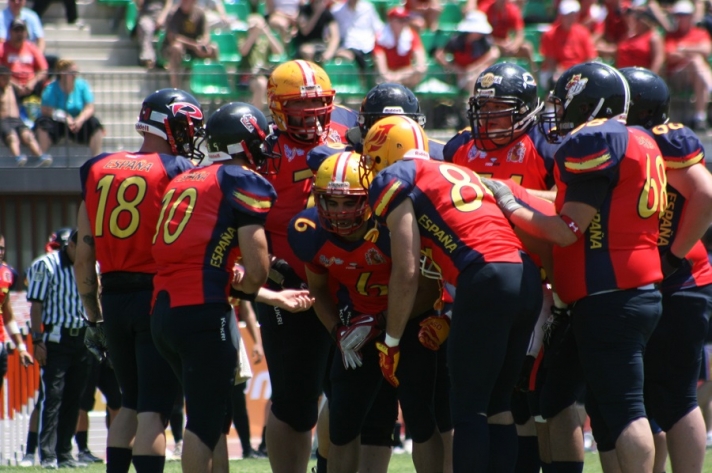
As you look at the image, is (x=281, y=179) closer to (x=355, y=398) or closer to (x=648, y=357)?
(x=355, y=398)

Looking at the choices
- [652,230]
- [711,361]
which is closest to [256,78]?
[711,361]

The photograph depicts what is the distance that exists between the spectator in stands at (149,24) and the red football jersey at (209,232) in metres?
8.15

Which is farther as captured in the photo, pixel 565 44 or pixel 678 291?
pixel 565 44

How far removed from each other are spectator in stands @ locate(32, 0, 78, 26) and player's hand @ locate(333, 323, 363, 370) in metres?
9.47

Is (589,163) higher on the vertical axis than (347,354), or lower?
higher

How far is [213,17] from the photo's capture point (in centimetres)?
1359

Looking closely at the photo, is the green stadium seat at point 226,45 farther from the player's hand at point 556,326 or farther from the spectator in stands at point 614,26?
the player's hand at point 556,326

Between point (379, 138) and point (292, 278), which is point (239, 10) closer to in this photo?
point (292, 278)

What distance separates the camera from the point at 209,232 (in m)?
5.14

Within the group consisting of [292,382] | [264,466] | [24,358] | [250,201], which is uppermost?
[250,201]

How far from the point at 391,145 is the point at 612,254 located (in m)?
1.14

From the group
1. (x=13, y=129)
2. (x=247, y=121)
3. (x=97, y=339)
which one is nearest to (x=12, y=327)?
(x=13, y=129)

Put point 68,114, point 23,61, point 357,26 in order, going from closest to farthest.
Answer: point 68,114, point 23,61, point 357,26

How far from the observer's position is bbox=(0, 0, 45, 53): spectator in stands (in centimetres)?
1242
